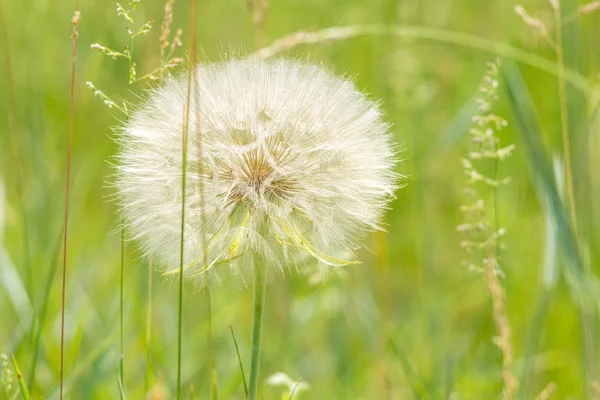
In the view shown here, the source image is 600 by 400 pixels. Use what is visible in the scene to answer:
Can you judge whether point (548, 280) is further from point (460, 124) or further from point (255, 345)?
point (460, 124)

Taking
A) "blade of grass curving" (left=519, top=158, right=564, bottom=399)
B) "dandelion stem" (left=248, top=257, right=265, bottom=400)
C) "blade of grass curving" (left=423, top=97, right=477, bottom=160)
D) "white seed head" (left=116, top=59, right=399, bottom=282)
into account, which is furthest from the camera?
"blade of grass curving" (left=423, top=97, right=477, bottom=160)

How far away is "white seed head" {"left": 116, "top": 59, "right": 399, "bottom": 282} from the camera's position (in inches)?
62.9

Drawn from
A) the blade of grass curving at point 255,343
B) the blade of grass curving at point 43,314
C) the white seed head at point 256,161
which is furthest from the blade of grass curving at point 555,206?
the blade of grass curving at point 43,314

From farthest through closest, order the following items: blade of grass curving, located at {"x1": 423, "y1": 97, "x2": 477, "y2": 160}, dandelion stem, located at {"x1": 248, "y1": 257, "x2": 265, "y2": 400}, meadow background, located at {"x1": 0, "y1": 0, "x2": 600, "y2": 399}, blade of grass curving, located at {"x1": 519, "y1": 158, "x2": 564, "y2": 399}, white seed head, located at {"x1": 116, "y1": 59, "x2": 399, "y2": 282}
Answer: blade of grass curving, located at {"x1": 423, "y1": 97, "x2": 477, "y2": 160}, meadow background, located at {"x1": 0, "y1": 0, "x2": 600, "y2": 399}, blade of grass curving, located at {"x1": 519, "y1": 158, "x2": 564, "y2": 399}, white seed head, located at {"x1": 116, "y1": 59, "x2": 399, "y2": 282}, dandelion stem, located at {"x1": 248, "y1": 257, "x2": 265, "y2": 400}

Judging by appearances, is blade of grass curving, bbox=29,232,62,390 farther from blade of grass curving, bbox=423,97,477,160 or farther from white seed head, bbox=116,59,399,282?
blade of grass curving, bbox=423,97,477,160

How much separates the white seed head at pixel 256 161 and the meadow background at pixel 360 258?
95 millimetres

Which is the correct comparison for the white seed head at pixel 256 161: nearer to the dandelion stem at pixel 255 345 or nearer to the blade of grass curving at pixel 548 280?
the dandelion stem at pixel 255 345

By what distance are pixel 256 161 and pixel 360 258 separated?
207 centimetres

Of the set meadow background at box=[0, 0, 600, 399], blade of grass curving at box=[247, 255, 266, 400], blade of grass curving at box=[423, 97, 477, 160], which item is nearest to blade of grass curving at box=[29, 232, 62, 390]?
meadow background at box=[0, 0, 600, 399]

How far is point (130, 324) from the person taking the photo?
2.68 metres

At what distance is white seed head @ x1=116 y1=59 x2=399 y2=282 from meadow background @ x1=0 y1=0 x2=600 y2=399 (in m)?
0.09

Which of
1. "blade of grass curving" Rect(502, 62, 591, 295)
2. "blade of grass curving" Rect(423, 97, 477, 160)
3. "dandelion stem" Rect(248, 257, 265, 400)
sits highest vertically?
"blade of grass curving" Rect(423, 97, 477, 160)

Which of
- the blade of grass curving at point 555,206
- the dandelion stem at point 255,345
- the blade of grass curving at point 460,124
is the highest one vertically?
the blade of grass curving at point 460,124

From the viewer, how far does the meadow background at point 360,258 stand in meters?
2.24
